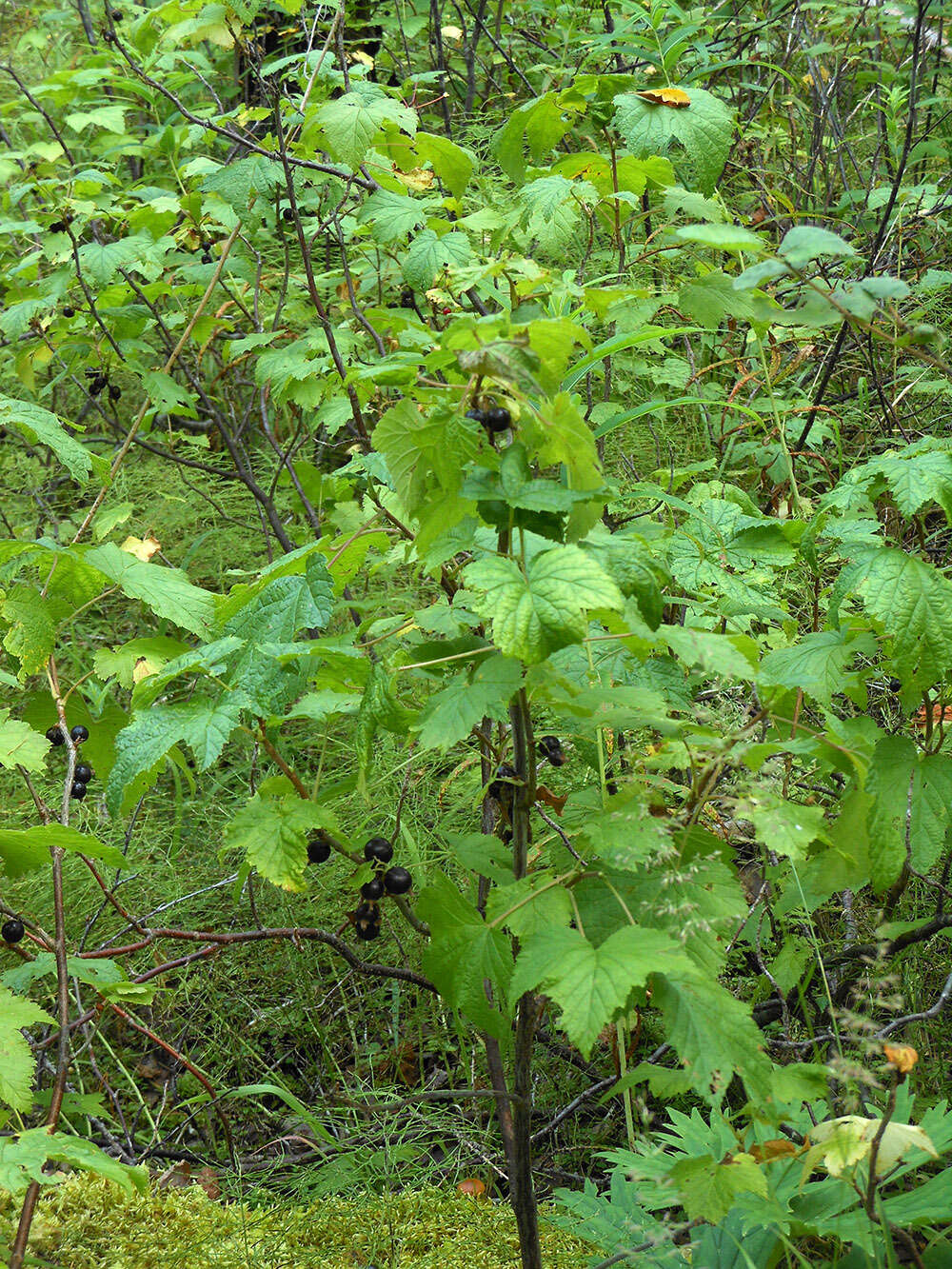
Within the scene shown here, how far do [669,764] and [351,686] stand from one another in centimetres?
57

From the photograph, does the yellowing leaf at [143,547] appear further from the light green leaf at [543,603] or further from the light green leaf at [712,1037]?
the light green leaf at [712,1037]

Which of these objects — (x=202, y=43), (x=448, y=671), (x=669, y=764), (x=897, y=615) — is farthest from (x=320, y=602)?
(x=202, y=43)

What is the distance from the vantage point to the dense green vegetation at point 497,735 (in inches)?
48.5

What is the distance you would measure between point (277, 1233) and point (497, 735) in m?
0.88

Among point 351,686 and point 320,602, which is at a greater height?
point 320,602

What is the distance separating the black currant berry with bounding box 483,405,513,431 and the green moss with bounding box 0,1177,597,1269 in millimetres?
1281

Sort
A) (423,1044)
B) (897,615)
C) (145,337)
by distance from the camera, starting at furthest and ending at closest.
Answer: (145,337) → (423,1044) → (897,615)

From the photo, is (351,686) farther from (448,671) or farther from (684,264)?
(684,264)

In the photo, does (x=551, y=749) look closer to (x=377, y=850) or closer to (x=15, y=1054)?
(x=377, y=850)

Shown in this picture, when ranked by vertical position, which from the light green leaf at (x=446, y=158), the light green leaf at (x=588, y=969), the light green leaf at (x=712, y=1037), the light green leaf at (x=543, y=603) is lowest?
the light green leaf at (x=712, y=1037)

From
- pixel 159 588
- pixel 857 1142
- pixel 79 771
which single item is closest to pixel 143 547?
pixel 79 771

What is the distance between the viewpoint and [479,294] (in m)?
2.04

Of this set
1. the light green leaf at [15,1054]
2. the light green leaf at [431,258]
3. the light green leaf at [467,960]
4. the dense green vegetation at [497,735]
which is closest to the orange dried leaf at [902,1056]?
the dense green vegetation at [497,735]

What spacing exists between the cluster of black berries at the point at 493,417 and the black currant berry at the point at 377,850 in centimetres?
75
